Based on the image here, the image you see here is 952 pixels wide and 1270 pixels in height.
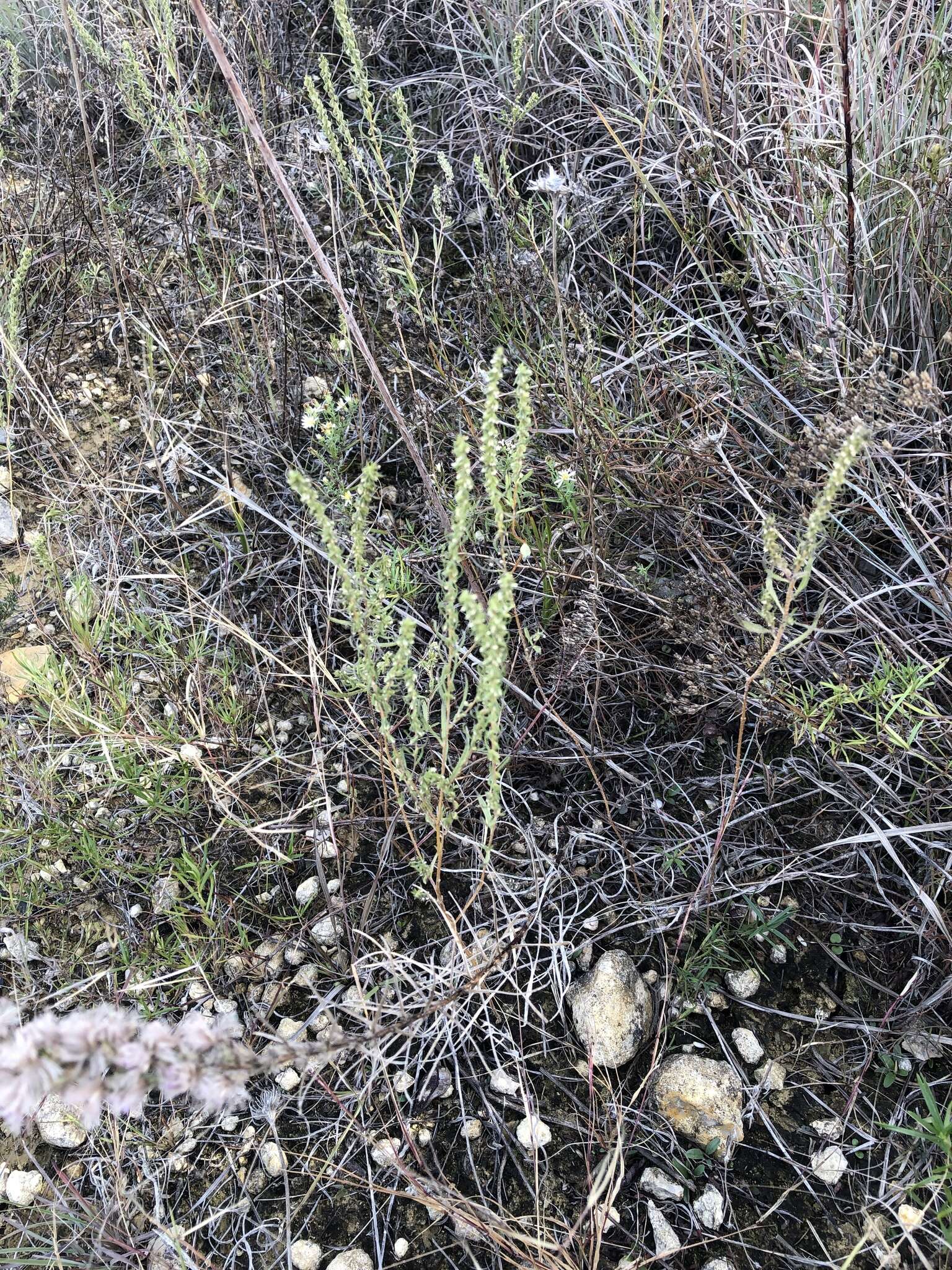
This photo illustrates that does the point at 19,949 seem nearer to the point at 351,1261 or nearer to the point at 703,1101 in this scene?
the point at 351,1261

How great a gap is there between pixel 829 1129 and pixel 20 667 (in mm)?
1860

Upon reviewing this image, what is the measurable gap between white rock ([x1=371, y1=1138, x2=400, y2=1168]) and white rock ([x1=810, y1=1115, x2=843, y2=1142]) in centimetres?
66

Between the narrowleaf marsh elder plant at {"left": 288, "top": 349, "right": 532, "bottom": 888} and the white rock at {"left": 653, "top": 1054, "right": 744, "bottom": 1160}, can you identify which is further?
the white rock at {"left": 653, "top": 1054, "right": 744, "bottom": 1160}

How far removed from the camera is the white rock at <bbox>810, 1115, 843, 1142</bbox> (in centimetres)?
141

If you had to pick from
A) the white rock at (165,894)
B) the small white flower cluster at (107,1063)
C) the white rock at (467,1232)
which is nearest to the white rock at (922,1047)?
the white rock at (467,1232)

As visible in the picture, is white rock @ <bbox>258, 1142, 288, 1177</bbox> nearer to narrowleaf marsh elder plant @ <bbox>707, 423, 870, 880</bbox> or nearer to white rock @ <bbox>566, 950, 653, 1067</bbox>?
white rock @ <bbox>566, 950, 653, 1067</bbox>

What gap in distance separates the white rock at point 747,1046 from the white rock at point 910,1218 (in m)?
0.28

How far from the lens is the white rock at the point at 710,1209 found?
1.36m

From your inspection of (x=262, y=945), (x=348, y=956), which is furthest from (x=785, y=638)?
(x=262, y=945)

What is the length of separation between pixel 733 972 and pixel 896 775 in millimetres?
477

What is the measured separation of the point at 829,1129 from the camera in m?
1.42

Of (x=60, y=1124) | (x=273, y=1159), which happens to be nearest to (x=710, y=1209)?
(x=273, y=1159)

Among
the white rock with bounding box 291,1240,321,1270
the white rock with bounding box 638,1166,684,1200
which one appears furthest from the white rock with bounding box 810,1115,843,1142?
the white rock with bounding box 291,1240,321,1270

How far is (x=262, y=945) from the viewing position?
66.1 inches
